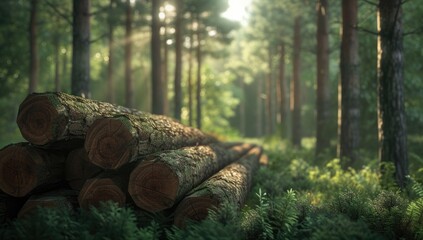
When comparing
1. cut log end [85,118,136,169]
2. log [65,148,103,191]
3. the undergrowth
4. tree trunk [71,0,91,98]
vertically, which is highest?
tree trunk [71,0,91,98]

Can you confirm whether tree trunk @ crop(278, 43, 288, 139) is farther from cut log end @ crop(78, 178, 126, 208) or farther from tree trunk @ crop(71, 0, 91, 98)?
cut log end @ crop(78, 178, 126, 208)

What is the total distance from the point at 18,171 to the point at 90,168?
3.23 feet

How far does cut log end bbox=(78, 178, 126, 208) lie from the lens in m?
5.24

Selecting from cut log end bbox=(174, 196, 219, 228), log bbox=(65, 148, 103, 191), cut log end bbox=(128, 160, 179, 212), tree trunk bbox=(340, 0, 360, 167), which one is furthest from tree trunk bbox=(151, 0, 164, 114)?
cut log end bbox=(174, 196, 219, 228)

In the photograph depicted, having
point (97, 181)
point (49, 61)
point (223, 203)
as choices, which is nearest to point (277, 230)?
point (223, 203)

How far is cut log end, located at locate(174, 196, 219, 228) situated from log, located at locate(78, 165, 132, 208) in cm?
81

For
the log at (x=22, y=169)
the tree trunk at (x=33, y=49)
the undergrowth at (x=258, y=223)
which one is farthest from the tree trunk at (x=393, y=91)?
the tree trunk at (x=33, y=49)

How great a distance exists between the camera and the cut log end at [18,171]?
17.4 feet

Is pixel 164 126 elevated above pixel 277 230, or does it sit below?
above

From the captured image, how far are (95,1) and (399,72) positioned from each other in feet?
84.5

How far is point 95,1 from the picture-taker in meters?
29.1

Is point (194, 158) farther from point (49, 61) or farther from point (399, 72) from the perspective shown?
point (49, 61)

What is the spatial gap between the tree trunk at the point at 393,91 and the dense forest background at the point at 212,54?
0.30 metres

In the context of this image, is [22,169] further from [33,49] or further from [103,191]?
[33,49]
